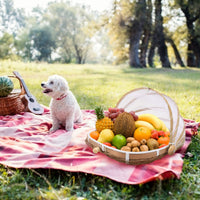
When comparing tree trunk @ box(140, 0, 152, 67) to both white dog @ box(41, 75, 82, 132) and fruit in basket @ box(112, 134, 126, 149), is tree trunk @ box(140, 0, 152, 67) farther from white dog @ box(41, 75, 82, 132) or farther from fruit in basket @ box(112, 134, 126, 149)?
fruit in basket @ box(112, 134, 126, 149)

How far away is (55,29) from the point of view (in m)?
40.5

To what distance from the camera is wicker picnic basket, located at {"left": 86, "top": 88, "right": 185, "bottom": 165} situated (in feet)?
7.42

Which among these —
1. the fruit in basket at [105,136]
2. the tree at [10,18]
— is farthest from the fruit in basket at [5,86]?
the tree at [10,18]

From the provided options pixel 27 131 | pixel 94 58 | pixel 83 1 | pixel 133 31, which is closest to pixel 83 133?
pixel 27 131

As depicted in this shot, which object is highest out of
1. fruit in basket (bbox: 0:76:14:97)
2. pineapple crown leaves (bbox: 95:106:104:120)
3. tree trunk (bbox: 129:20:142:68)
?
tree trunk (bbox: 129:20:142:68)

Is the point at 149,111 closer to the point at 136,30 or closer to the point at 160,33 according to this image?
the point at 136,30

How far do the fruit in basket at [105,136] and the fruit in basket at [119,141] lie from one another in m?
0.07

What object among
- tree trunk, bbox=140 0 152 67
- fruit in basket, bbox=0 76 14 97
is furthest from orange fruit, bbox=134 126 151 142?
tree trunk, bbox=140 0 152 67

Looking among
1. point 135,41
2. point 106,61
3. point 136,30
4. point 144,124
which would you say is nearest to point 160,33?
point 136,30

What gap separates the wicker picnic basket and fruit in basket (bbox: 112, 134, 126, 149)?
0.58 feet

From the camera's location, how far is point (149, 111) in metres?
3.49

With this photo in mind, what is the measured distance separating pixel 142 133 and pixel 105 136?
46cm

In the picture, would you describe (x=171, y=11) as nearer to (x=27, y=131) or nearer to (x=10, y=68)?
(x=10, y=68)

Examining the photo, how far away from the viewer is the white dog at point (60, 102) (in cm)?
323
